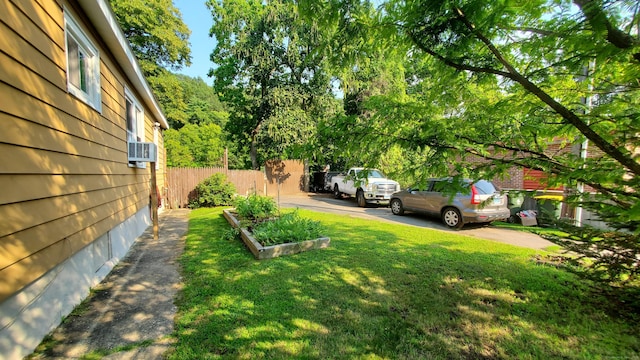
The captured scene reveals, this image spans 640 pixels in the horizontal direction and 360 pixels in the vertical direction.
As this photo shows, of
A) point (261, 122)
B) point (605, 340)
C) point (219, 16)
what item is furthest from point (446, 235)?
point (219, 16)

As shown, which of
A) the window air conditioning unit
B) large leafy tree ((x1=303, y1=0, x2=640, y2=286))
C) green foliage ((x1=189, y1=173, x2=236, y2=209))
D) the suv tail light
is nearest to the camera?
large leafy tree ((x1=303, y1=0, x2=640, y2=286))

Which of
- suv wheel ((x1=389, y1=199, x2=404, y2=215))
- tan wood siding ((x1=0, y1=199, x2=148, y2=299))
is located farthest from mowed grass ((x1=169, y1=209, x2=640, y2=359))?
suv wheel ((x1=389, y1=199, x2=404, y2=215))

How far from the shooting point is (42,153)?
8.95ft

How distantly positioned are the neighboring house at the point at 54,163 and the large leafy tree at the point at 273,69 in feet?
45.9

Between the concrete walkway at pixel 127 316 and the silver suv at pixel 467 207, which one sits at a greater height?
the silver suv at pixel 467 207

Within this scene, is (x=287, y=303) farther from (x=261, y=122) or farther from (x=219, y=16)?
(x=219, y=16)

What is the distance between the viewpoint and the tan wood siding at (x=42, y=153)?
2232mm

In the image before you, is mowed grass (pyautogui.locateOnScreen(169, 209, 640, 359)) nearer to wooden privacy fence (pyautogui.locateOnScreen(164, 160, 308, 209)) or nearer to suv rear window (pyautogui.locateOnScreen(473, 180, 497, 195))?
suv rear window (pyautogui.locateOnScreen(473, 180, 497, 195))

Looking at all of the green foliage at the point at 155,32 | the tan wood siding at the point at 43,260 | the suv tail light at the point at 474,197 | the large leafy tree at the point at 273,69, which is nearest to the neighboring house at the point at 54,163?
the tan wood siding at the point at 43,260

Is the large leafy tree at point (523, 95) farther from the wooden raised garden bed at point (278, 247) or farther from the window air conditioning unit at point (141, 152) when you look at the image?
the window air conditioning unit at point (141, 152)

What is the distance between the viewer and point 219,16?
67.6 feet

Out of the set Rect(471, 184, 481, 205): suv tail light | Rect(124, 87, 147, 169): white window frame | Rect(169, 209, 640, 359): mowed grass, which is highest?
Rect(124, 87, 147, 169): white window frame

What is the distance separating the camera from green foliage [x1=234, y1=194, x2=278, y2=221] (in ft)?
24.9

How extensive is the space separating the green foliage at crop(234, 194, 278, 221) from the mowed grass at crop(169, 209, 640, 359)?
90.2 inches
